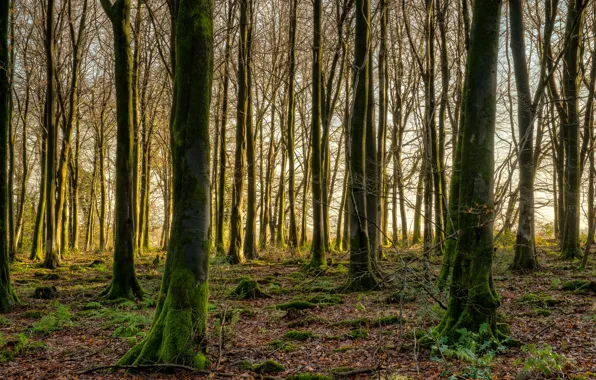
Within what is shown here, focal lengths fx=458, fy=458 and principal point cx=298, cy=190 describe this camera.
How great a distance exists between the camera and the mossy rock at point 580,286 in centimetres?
912

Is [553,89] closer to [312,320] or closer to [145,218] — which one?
[312,320]

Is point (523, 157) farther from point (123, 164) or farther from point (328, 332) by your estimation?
A: point (123, 164)

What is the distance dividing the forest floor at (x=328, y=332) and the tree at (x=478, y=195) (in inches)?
16.2

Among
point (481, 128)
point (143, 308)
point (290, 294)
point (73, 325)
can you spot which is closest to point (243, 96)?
point (290, 294)

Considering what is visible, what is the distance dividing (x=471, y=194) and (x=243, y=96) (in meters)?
12.6

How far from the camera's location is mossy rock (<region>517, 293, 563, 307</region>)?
8250mm

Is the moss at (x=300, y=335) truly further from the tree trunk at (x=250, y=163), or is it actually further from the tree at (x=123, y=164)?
the tree trunk at (x=250, y=163)

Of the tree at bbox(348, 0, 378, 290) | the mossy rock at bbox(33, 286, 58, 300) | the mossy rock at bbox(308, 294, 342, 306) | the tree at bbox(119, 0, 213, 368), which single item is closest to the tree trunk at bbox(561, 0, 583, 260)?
the tree at bbox(348, 0, 378, 290)

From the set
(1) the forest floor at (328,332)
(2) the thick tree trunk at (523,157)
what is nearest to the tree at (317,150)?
(1) the forest floor at (328,332)

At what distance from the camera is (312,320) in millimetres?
8180

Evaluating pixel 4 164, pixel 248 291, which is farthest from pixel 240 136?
pixel 4 164

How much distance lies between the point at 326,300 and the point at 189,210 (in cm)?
517

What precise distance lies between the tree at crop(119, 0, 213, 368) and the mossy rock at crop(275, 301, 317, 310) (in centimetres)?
385

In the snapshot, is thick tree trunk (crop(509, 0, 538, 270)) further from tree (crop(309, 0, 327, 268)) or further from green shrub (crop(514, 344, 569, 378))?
green shrub (crop(514, 344, 569, 378))
